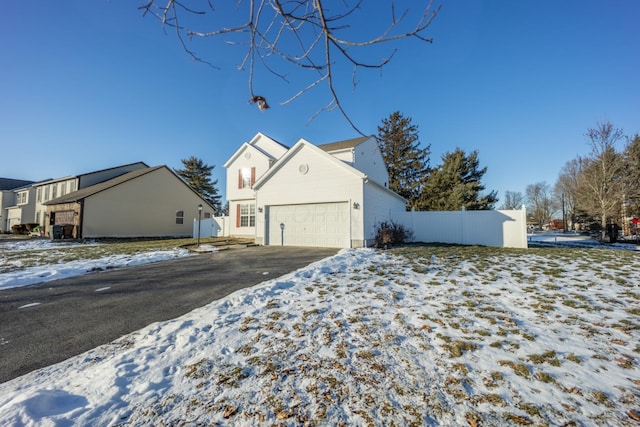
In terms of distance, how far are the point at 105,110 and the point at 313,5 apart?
22.7ft

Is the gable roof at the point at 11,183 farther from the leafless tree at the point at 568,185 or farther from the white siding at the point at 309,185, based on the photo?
the leafless tree at the point at 568,185

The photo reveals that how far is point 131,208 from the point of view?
2000 centimetres

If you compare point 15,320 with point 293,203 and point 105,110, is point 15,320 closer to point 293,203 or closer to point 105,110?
point 105,110

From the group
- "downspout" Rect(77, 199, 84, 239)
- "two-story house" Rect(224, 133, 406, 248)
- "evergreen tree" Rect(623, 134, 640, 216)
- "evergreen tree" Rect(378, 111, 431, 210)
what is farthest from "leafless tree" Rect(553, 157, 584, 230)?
"downspout" Rect(77, 199, 84, 239)

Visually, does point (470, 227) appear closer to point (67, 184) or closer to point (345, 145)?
point (345, 145)

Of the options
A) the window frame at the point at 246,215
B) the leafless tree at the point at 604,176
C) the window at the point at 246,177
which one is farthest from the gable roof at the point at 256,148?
the leafless tree at the point at 604,176

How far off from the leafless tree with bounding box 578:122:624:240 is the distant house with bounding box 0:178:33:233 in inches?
2061

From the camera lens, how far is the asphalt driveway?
9.92 ft

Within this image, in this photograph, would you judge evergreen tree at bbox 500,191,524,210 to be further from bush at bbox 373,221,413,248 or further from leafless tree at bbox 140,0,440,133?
leafless tree at bbox 140,0,440,133

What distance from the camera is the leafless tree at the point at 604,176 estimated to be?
17969 millimetres

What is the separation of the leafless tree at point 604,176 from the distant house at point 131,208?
32.5 metres

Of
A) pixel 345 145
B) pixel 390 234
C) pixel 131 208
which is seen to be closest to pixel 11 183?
pixel 131 208

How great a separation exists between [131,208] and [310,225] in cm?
1645

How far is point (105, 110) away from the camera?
21.0 feet
